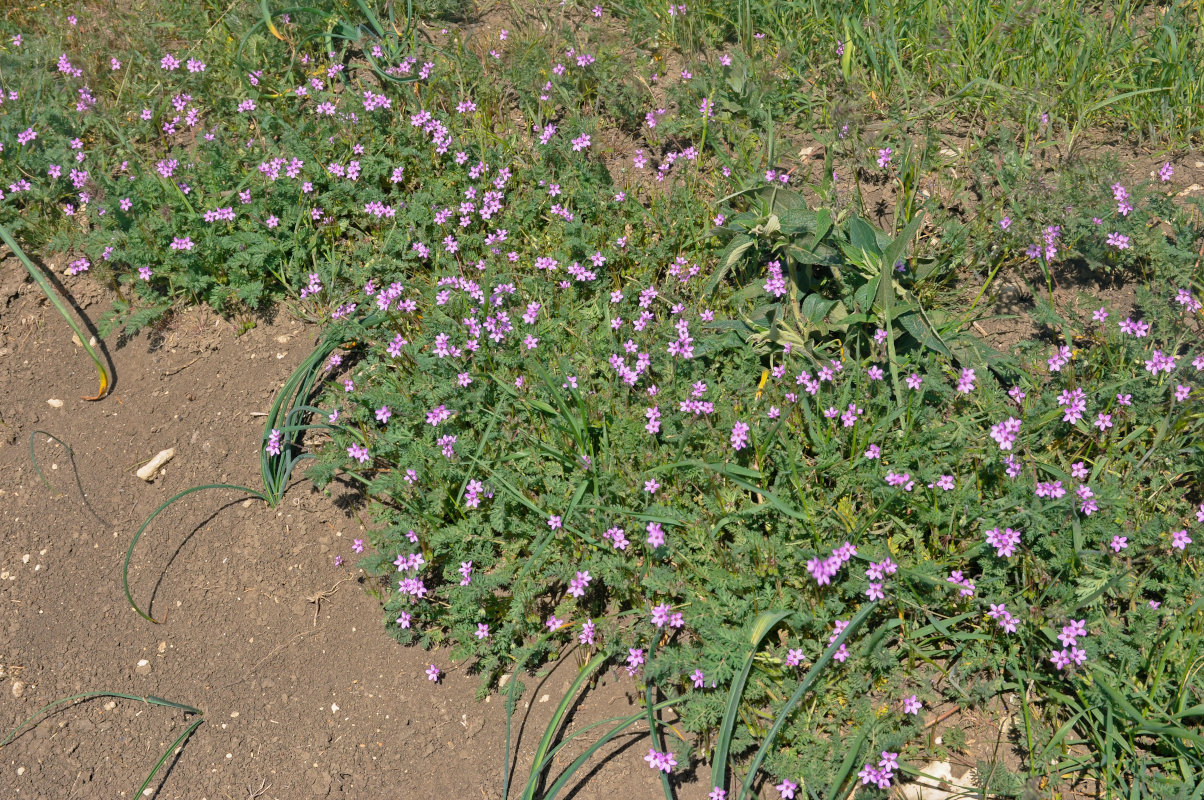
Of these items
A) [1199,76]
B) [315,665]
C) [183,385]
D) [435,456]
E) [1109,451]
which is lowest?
[315,665]

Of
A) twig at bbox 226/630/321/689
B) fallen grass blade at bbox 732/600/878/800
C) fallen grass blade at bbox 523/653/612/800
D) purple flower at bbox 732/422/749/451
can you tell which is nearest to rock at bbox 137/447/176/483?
twig at bbox 226/630/321/689

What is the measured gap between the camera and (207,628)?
11.4 feet

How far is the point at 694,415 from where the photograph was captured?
339 cm

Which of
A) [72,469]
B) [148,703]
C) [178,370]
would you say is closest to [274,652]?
[148,703]

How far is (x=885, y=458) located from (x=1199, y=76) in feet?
8.37

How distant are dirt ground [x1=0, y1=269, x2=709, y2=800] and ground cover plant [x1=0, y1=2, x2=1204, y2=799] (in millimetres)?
180

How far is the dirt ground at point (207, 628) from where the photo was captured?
3.12 metres

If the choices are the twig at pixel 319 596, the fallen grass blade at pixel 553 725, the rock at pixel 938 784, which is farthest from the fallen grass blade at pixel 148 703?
the rock at pixel 938 784

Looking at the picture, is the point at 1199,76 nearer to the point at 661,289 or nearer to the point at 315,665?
the point at 661,289

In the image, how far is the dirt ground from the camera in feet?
10.2

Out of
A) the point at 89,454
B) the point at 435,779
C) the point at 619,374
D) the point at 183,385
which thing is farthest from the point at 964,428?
the point at 89,454

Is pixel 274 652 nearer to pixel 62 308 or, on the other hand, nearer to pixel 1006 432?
pixel 62 308

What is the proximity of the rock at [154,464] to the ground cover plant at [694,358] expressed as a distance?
0.48 m

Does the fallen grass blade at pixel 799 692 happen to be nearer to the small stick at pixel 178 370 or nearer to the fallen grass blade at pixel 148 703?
the fallen grass blade at pixel 148 703
